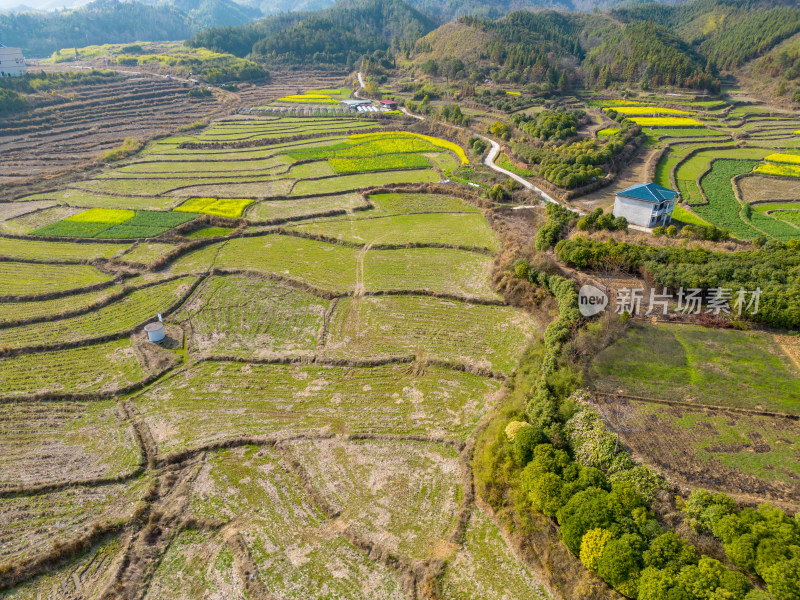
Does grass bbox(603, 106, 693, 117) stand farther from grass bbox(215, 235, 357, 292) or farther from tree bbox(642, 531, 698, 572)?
tree bbox(642, 531, 698, 572)

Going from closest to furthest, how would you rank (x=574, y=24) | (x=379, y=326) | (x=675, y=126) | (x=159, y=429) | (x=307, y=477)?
1. (x=307, y=477)
2. (x=159, y=429)
3. (x=379, y=326)
4. (x=675, y=126)
5. (x=574, y=24)

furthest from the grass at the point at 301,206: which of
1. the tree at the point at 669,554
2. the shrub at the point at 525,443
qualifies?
the tree at the point at 669,554

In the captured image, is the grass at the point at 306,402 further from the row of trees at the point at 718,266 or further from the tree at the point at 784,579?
the row of trees at the point at 718,266

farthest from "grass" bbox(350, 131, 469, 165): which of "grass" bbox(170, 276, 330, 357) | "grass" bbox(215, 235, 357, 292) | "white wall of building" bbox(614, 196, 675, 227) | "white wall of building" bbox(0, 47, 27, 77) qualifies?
"white wall of building" bbox(0, 47, 27, 77)

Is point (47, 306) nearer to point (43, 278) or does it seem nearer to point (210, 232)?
point (43, 278)

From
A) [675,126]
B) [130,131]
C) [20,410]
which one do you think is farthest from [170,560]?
[675,126]

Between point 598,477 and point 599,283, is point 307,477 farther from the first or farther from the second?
point 599,283

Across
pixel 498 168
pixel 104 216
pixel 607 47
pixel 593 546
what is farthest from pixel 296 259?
pixel 607 47
